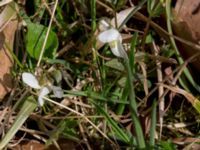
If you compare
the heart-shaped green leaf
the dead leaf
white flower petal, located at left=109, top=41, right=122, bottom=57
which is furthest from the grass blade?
the dead leaf

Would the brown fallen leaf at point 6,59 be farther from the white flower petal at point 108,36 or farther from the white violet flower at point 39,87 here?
the white flower petal at point 108,36

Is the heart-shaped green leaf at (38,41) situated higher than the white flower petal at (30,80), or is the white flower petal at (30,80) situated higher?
the heart-shaped green leaf at (38,41)

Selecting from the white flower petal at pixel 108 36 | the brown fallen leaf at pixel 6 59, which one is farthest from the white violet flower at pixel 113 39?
the brown fallen leaf at pixel 6 59

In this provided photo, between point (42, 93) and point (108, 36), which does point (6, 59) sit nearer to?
point (42, 93)

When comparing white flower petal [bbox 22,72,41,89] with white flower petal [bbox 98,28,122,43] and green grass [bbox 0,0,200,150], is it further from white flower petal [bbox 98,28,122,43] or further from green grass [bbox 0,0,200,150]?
white flower petal [bbox 98,28,122,43]

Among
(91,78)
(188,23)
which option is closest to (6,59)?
(91,78)

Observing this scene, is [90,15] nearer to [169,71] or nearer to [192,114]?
[169,71]
